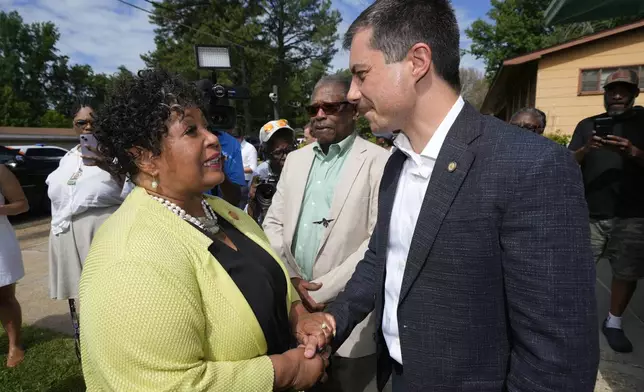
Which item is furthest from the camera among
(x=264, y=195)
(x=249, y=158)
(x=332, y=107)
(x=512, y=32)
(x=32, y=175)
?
(x=512, y=32)

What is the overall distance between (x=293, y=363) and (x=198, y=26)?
33.6 m

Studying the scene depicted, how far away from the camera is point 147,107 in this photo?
1.47 meters

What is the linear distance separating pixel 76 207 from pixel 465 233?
10.4 feet

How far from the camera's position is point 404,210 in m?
1.46

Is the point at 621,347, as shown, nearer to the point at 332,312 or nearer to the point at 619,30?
the point at 332,312

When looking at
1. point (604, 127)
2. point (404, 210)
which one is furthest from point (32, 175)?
point (604, 127)

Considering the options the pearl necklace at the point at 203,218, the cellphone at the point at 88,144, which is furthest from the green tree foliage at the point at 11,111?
the pearl necklace at the point at 203,218

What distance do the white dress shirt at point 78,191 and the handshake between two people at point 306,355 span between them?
7.15 ft

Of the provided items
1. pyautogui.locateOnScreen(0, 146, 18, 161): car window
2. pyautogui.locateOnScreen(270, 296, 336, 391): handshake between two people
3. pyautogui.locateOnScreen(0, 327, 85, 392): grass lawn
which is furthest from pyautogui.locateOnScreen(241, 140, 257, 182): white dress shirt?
pyautogui.locateOnScreen(0, 146, 18, 161): car window

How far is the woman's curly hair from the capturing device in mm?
1464

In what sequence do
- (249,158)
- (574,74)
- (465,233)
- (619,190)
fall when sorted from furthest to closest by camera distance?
(574,74), (249,158), (619,190), (465,233)

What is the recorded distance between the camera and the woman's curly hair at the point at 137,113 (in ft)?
4.80

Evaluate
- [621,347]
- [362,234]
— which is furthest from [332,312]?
[621,347]

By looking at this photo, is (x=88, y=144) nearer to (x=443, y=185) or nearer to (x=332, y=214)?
(x=332, y=214)
